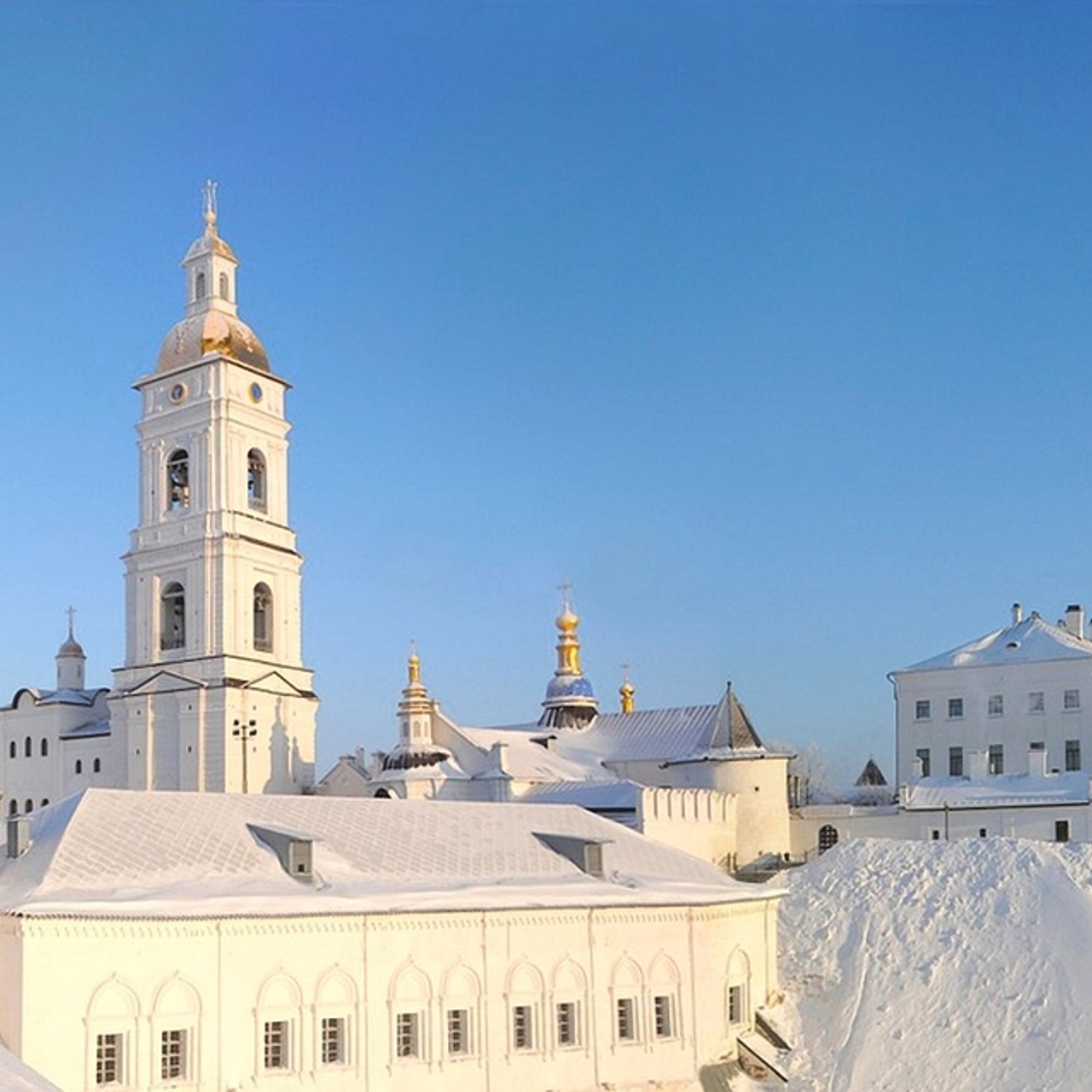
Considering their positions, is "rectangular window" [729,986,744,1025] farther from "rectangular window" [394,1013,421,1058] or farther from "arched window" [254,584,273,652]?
"arched window" [254,584,273,652]

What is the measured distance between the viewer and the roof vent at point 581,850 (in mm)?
34844

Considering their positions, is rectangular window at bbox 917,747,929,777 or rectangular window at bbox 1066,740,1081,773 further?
rectangular window at bbox 917,747,929,777

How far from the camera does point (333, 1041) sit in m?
28.9

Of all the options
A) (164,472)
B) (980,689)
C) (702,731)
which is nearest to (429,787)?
(702,731)

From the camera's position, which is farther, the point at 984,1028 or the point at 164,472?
the point at 164,472

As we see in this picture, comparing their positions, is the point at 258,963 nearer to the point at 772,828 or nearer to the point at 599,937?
the point at 599,937

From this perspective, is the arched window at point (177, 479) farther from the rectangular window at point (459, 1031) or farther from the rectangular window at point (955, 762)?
the rectangular window at point (459, 1031)

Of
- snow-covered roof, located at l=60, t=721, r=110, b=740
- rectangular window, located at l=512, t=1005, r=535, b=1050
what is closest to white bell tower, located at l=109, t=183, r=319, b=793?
snow-covered roof, located at l=60, t=721, r=110, b=740

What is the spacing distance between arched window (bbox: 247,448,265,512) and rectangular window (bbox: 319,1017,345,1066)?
32246 millimetres

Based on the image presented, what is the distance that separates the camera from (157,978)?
2697 centimetres

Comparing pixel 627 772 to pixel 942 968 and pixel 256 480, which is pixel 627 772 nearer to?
pixel 256 480

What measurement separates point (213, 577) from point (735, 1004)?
91.9 ft

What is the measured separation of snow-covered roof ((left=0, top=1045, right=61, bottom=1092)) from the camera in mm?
21203

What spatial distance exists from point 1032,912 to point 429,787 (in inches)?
784
